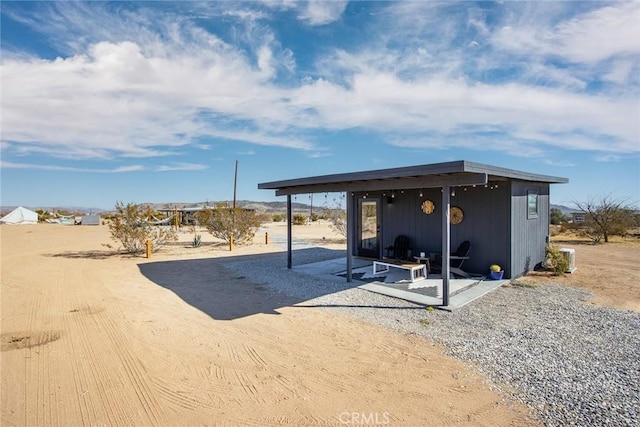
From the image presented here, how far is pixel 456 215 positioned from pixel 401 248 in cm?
178

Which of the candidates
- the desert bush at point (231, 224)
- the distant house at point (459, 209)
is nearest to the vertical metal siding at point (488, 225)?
the distant house at point (459, 209)

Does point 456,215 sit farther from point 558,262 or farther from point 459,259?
point 558,262

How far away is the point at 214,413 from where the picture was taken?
2.79 m

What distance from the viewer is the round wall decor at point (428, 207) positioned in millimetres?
8680

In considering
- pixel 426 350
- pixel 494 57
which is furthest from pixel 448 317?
pixel 494 57

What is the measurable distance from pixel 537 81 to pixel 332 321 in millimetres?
9892

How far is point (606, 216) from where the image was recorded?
1530 centimetres

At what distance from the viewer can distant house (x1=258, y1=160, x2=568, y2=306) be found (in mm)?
6277

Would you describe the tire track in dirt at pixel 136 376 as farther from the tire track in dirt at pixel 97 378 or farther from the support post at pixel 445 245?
the support post at pixel 445 245

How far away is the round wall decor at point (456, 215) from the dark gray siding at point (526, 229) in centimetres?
114

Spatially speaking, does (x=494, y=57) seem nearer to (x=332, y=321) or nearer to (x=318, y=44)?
(x=318, y=44)

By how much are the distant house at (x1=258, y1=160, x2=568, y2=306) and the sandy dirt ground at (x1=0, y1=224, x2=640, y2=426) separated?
1941mm

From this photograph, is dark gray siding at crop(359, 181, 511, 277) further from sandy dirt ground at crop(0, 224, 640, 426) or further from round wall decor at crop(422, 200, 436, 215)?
sandy dirt ground at crop(0, 224, 640, 426)

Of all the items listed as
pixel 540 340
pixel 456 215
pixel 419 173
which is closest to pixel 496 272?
pixel 456 215
